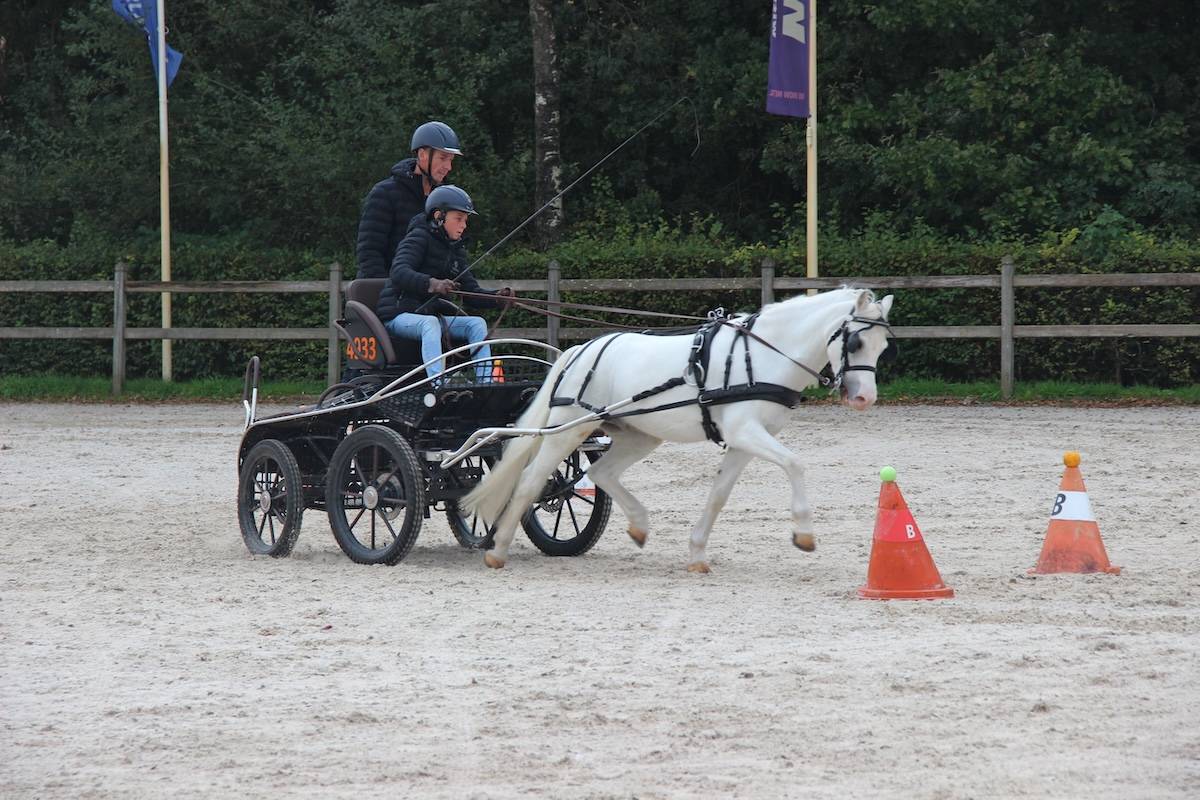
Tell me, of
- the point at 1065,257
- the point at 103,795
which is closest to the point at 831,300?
the point at 103,795

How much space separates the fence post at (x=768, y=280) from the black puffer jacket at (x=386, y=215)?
32.3 ft

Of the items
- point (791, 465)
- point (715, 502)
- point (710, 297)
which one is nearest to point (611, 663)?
point (791, 465)

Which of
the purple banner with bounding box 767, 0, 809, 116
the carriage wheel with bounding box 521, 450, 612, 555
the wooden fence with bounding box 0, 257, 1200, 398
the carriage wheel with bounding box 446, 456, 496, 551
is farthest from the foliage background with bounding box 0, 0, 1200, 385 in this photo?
the carriage wheel with bounding box 521, 450, 612, 555

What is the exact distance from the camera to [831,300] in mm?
8602

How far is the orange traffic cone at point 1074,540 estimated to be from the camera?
8273 mm

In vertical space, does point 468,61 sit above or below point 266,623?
above

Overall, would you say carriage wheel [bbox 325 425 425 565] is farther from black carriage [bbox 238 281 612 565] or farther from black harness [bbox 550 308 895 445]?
black harness [bbox 550 308 895 445]

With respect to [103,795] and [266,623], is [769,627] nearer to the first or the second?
[266,623]

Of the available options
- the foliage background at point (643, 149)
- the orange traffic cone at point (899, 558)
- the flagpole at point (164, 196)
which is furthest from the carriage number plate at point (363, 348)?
the flagpole at point (164, 196)

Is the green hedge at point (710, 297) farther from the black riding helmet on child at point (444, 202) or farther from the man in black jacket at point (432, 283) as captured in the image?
the black riding helmet on child at point (444, 202)

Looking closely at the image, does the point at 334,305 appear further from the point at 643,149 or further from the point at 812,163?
the point at 643,149

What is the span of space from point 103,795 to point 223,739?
24.5 inches

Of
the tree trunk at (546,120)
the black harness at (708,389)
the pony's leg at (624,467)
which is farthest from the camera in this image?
the tree trunk at (546,120)

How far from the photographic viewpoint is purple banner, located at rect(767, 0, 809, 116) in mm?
20734
